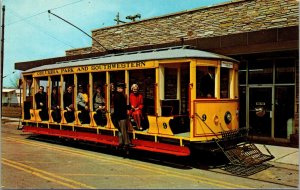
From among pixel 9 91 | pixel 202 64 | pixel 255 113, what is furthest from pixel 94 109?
pixel 9 91

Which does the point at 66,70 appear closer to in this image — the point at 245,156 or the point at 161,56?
the point at 161,56

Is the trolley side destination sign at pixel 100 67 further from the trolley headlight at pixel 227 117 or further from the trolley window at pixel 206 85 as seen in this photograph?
the trolley headlight at pixel 227 117

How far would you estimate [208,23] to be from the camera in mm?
15109

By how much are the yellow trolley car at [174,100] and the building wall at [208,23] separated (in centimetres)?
381

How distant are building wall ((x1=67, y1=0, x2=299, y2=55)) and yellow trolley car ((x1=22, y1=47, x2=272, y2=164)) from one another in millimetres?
3814

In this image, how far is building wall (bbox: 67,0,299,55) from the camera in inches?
503

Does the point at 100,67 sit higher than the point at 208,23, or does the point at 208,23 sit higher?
the point at 208,23

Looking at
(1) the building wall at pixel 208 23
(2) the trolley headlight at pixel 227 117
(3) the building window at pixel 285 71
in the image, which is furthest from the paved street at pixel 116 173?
→ (1) the building wall at pixel 208 23

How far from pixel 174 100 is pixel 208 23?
603 cm

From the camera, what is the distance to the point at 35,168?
8.55 metres

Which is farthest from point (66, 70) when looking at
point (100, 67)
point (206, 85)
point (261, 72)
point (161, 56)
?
point (261, 72)

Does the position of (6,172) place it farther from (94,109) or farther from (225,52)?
(225,52)

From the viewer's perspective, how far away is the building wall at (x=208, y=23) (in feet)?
41.9

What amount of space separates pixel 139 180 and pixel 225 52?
22.2 feet
